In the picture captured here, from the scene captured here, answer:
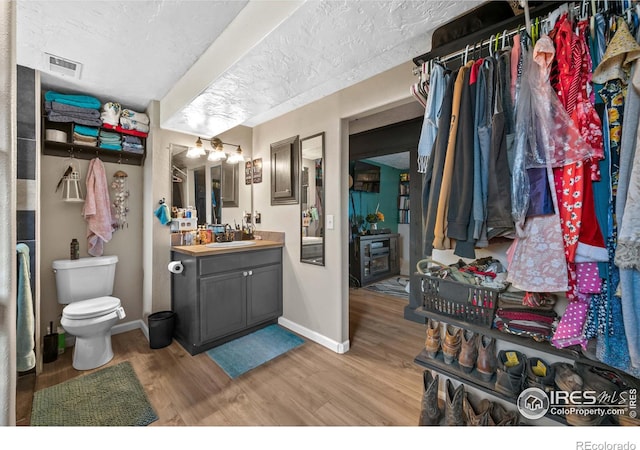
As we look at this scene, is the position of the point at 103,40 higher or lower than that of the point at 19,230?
higher

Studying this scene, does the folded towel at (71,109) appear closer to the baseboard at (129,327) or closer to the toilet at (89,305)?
the toilet at (89,305)

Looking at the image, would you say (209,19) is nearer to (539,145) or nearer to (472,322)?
(539,145)

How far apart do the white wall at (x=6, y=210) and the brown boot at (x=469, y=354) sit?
5.31 ft

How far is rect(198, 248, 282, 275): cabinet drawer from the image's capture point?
7.33ft

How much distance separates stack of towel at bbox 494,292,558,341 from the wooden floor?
92 cm

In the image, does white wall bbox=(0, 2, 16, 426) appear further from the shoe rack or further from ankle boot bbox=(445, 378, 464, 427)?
ankle boot bbox=(445, 378, 464, 427)

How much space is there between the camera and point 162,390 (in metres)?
1.76

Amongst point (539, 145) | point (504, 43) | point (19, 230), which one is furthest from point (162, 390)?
point (504, 43)

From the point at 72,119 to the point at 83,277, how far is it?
140cm
